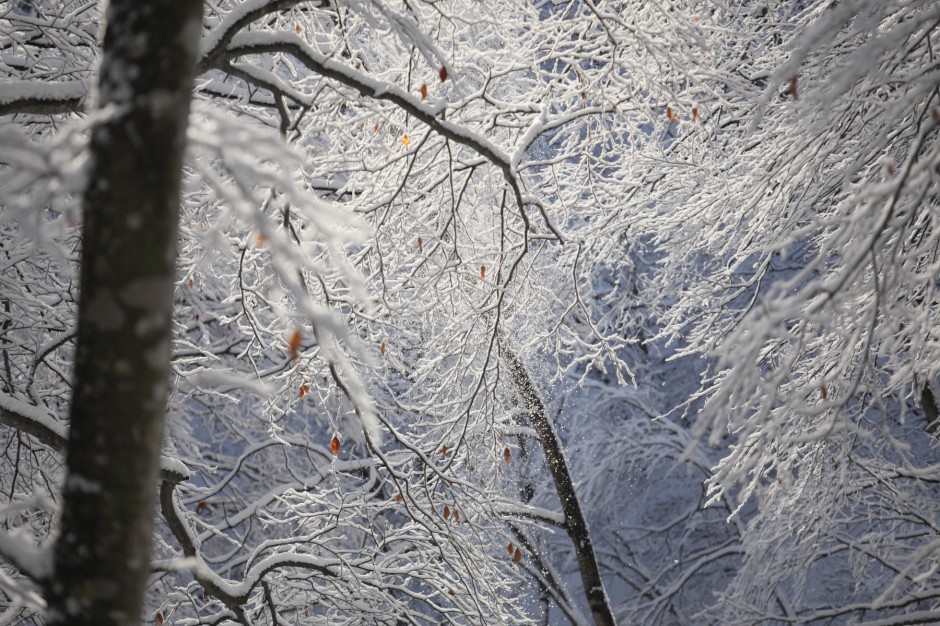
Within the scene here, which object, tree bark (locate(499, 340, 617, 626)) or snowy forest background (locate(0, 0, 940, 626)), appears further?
tree bark (locate(499, 340, 617, 626))

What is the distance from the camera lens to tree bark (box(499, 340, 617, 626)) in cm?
611

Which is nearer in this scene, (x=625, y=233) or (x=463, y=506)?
(x=463, y=506)

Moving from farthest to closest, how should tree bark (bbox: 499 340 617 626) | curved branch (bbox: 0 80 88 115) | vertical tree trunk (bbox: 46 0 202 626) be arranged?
tree bark (bbox: 499 340 617 626) < curved branch (bbox: 0 80 88 115) < vertical tree trunk (bbox: 46 0 202 626)

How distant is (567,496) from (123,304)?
18.3 feet

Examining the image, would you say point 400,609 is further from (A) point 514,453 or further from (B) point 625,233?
(A) point 514,453

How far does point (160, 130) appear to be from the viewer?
4.28 ft

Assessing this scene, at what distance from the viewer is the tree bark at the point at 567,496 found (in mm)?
6109

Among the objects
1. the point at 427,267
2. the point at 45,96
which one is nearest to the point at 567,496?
the point at 427,267

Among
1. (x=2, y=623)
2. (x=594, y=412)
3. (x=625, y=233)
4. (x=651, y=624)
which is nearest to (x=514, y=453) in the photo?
(x=594, y=412)

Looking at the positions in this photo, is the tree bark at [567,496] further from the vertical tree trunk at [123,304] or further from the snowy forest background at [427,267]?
the vertical tree trunk at [123,304]

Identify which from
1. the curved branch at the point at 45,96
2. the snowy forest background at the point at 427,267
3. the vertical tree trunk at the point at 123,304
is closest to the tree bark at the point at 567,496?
the snowy forest background at the point at 427,267

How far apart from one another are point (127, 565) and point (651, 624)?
9.10 meters

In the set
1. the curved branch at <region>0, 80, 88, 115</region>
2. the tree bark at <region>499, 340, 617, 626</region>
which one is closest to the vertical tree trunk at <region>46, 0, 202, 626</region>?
the curved branch at <region>0, 80, 88, 115</region>

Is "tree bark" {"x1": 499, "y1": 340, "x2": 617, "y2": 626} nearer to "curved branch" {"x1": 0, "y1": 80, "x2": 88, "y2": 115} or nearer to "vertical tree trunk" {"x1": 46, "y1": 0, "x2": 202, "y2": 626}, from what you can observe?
"curved branch" {"x1": 0, "y1": 80, "x2": 88, "y2": 115}
